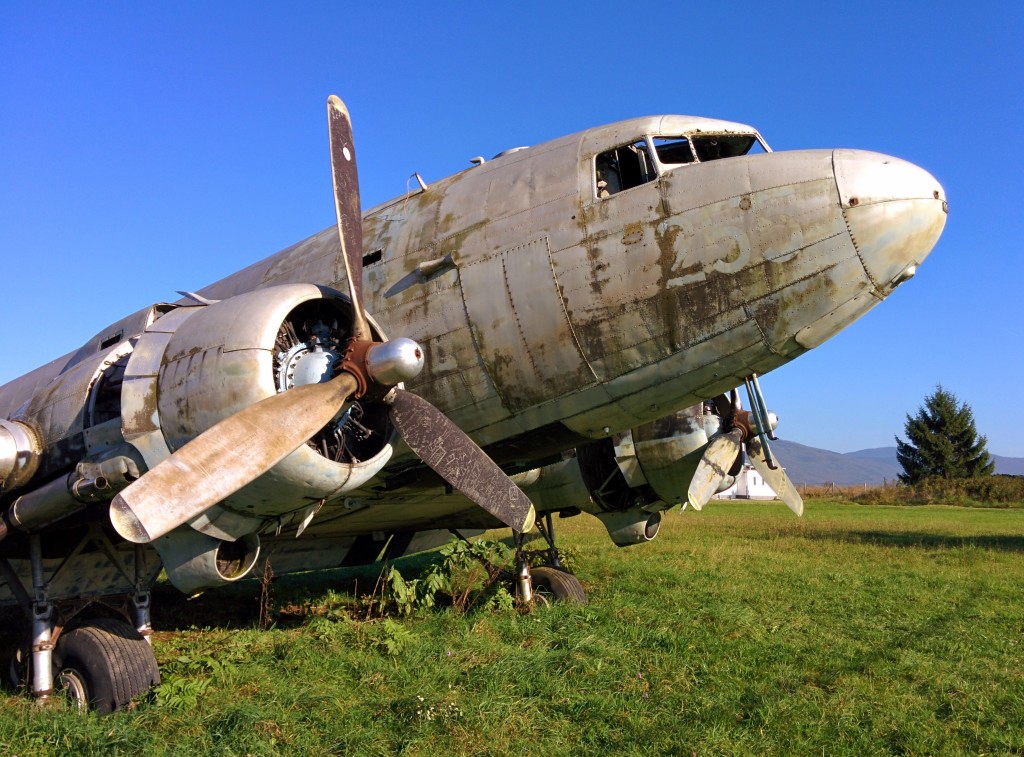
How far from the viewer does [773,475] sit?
10930 millimetres

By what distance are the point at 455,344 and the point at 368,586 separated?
8.20 m

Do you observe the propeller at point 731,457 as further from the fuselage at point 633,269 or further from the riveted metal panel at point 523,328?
the riveted metal panel at point 523,328

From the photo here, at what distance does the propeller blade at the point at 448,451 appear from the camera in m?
6.45

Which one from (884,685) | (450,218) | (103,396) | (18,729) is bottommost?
(884,685)

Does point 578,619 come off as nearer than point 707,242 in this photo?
No

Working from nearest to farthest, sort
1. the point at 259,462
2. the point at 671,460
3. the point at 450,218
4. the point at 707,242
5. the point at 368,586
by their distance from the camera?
the point at 259,462 → the point at 707,242 → the point at 450,218 → the point at 671,460 → the point at 368,586

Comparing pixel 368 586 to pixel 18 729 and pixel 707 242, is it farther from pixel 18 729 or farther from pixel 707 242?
pixel 707 242

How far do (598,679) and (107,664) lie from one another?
4.47m

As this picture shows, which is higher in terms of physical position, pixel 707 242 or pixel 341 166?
pixel 341 166

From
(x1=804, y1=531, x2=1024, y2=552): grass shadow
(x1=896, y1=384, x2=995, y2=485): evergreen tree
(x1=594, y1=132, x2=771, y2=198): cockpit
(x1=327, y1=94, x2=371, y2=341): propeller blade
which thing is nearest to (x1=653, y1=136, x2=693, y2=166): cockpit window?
(x1=594, y1=132, x2=771, y2=198): cockpit

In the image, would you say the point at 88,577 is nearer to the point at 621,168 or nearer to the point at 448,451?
the point at 448,451

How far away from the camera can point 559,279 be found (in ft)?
21.7

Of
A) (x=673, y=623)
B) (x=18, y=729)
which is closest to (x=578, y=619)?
(x=673, y=623)

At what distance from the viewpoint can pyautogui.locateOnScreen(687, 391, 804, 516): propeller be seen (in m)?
9.45
